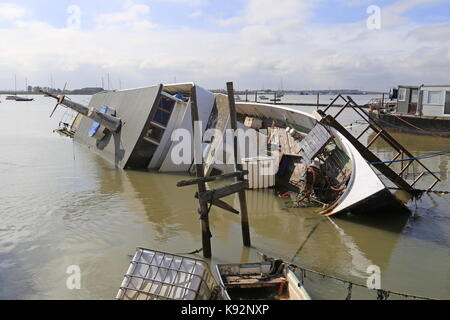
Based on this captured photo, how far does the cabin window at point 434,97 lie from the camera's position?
3200cm

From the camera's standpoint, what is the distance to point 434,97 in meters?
32.4

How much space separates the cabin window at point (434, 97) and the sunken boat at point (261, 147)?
17.4 m

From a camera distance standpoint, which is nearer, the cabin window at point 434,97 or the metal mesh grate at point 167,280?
the metal mesh grate at point 167,280

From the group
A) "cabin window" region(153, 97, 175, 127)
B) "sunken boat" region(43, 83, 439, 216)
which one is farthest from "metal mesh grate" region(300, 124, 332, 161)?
"cabin window" region(153, 97, 175, 127)

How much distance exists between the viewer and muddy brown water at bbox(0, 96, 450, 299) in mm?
8688

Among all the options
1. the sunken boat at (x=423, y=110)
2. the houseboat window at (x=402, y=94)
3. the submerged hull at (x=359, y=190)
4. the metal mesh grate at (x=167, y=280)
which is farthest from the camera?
the houseboat window at (x=402, y=94)

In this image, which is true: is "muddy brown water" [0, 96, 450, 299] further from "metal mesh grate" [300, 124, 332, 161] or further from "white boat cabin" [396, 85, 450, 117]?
"white boat cabin" [396, 85, 450, 117]

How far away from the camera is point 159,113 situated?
19469mm

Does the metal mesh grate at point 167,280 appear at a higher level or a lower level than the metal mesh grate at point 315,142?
lower

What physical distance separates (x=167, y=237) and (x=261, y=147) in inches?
326

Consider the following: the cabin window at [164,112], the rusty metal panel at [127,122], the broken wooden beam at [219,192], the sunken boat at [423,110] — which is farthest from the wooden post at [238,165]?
the sunken boat at [423,110]

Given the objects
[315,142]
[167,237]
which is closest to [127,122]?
[315,142]

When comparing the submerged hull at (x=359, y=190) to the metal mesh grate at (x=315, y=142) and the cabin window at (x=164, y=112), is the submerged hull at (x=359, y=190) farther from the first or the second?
the cabin window at (x=164, y=112)

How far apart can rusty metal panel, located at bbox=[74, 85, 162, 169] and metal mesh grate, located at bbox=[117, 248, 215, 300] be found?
12.1 m
